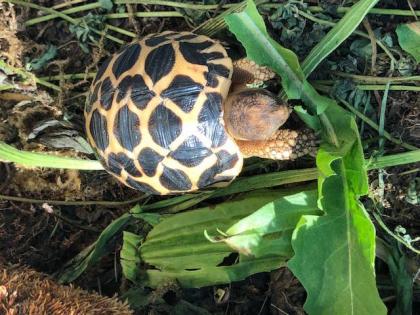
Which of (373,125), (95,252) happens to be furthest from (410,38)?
(95,252)

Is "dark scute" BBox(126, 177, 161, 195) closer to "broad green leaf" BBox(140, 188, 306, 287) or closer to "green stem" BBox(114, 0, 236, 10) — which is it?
"broad green leaf" BBox(140, 188, 306, 287)

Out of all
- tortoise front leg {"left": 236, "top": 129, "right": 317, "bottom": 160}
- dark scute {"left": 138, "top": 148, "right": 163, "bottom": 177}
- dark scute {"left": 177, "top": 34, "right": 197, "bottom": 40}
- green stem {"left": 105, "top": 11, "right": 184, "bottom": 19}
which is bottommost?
dark scute {"left": 138, "top": 148, "right": 163, "bottom": 177}

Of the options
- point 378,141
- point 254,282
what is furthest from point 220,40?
point 254,282

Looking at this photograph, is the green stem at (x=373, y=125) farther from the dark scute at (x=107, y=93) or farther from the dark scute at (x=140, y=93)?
the dark scute at (x=107, y=93)

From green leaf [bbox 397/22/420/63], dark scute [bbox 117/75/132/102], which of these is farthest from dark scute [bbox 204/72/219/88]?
green leaf [bbox 397/22/420/63]

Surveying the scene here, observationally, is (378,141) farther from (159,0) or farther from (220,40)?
(159,0)

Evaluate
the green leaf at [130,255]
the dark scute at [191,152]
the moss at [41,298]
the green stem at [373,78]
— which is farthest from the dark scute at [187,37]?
the moss at [41,298]
